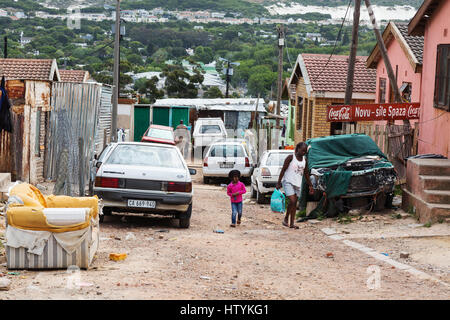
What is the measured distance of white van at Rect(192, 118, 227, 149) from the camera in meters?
34.9

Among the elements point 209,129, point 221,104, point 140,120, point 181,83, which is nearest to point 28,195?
point 209,129

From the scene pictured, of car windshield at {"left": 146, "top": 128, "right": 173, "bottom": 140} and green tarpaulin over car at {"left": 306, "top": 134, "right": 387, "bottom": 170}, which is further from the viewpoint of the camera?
car windshield at {"left": 146, "top": 128, "right": 173, "bottom": 140}

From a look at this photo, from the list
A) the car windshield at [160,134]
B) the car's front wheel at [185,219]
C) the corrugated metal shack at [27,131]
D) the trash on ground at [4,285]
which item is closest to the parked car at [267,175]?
the corrugated metal shack at [27,131]

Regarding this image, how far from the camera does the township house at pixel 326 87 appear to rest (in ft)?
96.5

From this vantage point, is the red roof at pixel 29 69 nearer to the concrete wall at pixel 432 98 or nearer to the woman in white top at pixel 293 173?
the concrete wall at pixel 432 98

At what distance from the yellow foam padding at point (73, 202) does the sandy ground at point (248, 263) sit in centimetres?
72

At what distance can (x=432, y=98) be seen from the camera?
1656cm

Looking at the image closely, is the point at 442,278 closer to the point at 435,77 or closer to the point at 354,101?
the point at 435,77

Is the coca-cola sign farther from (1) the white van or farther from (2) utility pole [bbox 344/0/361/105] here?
(1) the white van

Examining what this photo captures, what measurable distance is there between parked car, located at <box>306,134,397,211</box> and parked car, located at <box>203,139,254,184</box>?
961 centimetres

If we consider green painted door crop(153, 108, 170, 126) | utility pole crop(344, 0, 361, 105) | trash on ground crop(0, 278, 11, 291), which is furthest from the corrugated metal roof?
trash on ground crop(0, 278, 11, 291)

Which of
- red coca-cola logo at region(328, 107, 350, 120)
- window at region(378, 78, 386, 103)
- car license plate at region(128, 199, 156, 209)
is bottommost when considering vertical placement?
car license plate at region(128, 199, 156, 209)

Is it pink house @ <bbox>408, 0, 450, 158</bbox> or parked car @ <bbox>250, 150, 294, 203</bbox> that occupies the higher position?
pink house @ <bbox>408, 0, 450, 158</bbox>

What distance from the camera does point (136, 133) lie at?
4400cm
